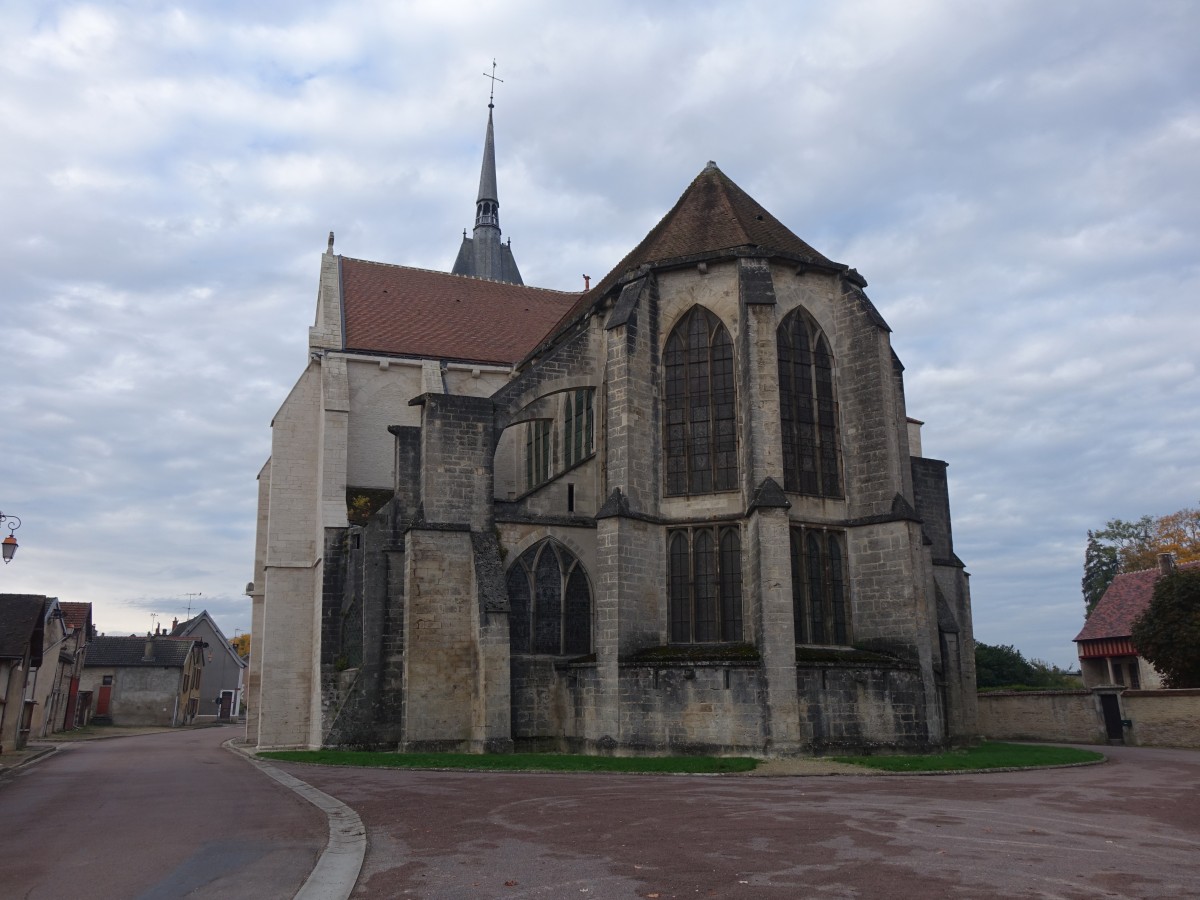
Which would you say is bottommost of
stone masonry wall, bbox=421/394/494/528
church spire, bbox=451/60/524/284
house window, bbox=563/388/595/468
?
stone masonry wall, bbox=421/394/494/528

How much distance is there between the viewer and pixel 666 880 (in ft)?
23.3

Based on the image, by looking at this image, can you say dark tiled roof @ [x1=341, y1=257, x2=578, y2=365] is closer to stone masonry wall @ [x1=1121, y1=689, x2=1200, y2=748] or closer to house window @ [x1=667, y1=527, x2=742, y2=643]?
house window @ [x1=667, y1=527, x2=742, y2=643]

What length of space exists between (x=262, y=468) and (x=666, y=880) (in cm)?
3188

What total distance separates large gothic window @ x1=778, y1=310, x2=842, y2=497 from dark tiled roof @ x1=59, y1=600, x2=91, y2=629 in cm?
4449

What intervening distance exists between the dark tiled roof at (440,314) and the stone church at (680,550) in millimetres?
8151

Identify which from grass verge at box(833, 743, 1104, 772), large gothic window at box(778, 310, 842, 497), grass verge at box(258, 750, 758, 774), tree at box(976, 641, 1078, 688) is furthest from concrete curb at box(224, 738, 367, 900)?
tree at box(976, 641, 1078, 688)

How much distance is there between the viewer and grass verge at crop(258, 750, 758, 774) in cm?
1683

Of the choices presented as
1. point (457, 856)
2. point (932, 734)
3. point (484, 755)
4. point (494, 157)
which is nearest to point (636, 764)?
point (484, 755)

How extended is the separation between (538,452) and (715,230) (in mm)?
8968

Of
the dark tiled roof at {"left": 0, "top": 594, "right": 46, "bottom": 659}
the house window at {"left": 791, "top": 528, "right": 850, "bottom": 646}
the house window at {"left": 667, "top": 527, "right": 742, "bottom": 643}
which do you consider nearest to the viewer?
the house window at {"left": 667, "top": 527, "right": 742, "bottom": 643}

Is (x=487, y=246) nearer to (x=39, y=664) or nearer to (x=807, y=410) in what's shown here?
(x=39, y=664)

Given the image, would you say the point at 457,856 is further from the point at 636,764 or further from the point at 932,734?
the point at 932,734

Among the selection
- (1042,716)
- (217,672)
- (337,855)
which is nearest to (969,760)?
(337,855)

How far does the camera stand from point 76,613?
52469mm
